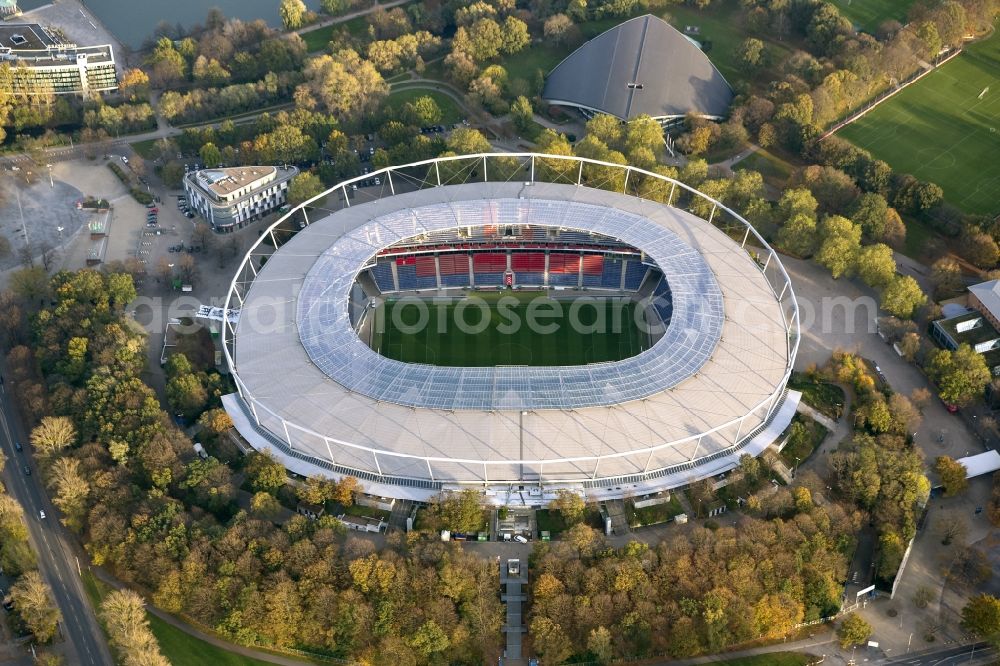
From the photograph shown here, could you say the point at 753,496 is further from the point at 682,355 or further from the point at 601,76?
the point at 601,76

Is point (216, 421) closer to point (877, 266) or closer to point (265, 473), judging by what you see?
point (265, 473)

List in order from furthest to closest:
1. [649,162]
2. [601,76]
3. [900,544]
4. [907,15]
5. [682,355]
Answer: [907,15], [601,76], [649,162], [682,355], [900,544]

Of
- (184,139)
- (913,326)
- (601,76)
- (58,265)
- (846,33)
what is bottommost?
(913,326)

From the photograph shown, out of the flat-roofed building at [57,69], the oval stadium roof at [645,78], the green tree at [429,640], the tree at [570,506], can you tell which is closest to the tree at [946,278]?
the oval stadium roof at [645,78]

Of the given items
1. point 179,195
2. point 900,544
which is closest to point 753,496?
point 900,544

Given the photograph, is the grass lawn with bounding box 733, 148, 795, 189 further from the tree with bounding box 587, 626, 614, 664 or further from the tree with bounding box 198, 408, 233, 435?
the tree with bounding box 198, 408, 233, 435

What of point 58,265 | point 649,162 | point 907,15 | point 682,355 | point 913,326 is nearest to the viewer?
point 682,355

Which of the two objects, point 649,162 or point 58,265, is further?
point 649,162
